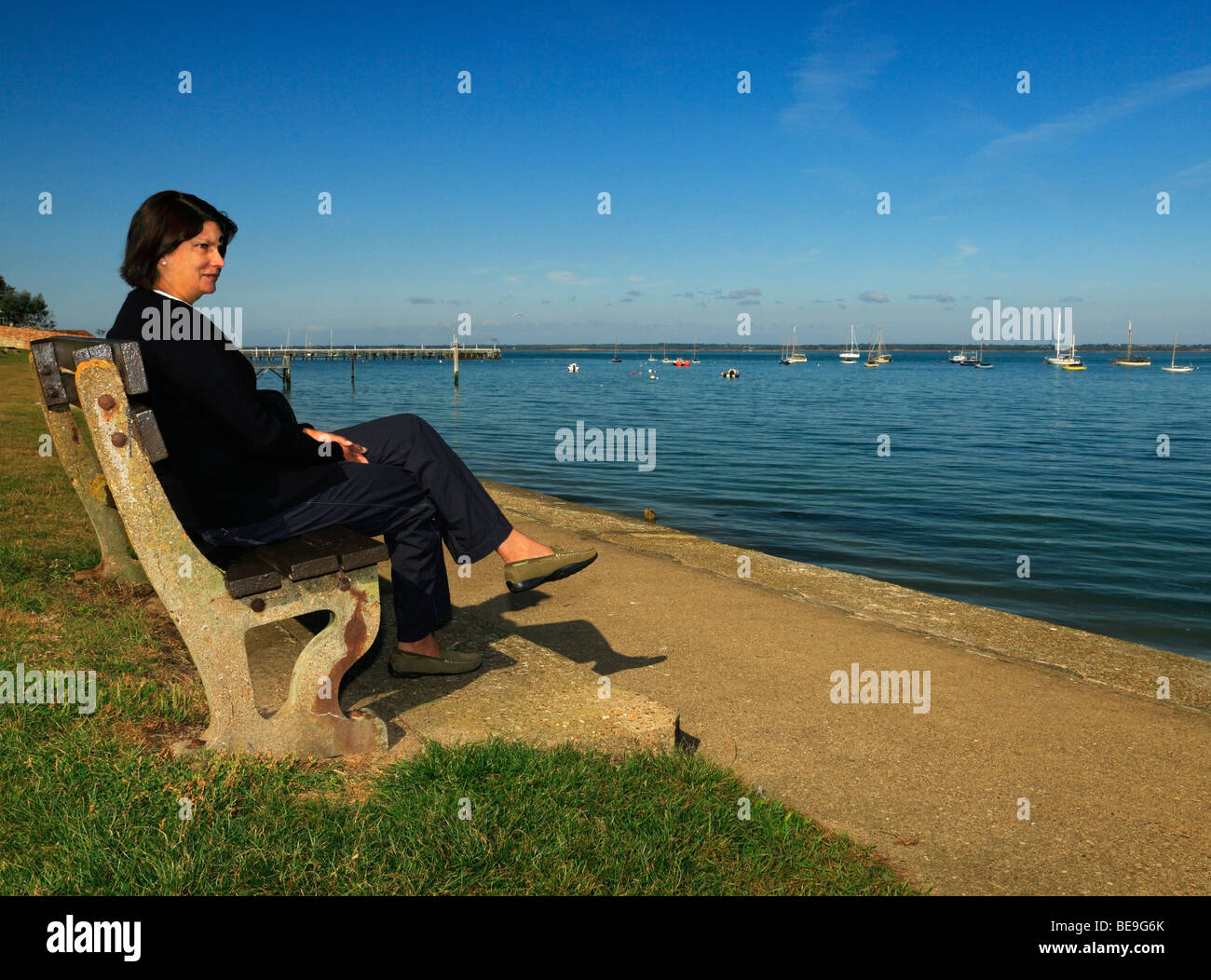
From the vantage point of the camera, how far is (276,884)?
8.47ft

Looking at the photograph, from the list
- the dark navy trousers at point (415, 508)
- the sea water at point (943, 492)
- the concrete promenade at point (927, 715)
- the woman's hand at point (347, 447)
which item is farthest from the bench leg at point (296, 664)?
the sea water at point (943, 492)

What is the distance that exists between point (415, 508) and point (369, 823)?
139 cm

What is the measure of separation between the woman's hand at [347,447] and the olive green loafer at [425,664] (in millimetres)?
982

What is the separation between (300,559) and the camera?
3088 millimetres

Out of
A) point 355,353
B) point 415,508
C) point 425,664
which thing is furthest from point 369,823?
point 355,353

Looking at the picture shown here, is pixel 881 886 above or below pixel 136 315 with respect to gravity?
below

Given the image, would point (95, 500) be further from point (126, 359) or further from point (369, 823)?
point (369, 823)

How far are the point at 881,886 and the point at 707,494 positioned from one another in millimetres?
14759

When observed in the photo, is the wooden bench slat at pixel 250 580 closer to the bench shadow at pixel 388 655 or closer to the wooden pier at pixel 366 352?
the bench shadow at pixel 388 655

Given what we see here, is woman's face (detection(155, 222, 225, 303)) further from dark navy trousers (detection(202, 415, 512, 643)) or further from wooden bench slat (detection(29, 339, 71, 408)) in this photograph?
dark navy trousers (detection(202, 415, 512, 643))

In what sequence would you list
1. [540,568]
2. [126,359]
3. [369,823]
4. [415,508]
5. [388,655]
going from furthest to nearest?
[388,655] → [540,568] → [415,508] → [369,823] → [126,359]

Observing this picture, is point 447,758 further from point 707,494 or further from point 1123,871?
point 707,494

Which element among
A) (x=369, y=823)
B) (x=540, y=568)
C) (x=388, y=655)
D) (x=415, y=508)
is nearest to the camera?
(x=369, y=823)
